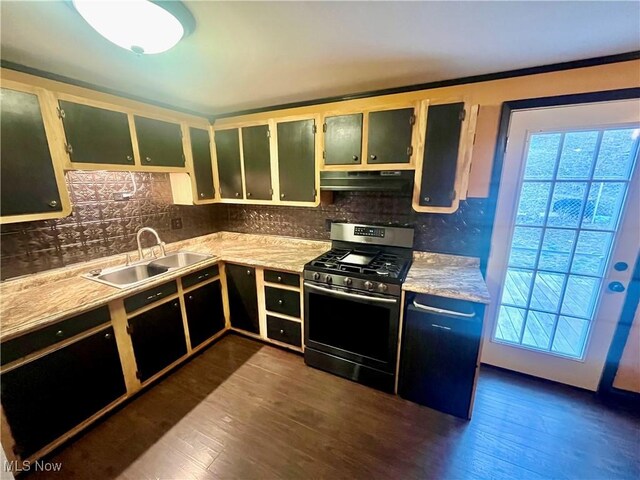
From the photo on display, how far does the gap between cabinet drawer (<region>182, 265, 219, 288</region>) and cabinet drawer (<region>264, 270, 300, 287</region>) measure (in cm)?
55

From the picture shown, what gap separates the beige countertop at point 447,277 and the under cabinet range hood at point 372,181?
653 millimetres

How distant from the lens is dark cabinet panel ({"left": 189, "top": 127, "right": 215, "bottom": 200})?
259 cm

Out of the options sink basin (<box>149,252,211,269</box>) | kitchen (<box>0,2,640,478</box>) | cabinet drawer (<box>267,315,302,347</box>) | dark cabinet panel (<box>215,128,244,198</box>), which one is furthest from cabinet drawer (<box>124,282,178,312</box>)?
dark cabinet panel (<box>215,128,244,198</box>)

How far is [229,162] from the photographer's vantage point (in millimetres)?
2748

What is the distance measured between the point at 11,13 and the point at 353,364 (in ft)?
9.08

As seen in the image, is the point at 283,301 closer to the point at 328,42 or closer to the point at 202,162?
the point at 202,162

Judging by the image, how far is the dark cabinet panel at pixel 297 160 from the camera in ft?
7.59

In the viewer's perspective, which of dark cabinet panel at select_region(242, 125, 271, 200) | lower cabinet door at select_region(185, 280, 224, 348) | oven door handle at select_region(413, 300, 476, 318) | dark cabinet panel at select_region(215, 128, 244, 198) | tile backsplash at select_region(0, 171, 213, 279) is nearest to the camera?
oven door handle at select_region(413, 300, 476, 318)

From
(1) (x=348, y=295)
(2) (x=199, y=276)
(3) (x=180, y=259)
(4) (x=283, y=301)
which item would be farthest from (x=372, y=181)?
(3) (x=180, y=259)

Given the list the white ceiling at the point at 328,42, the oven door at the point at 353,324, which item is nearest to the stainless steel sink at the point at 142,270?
the oven door at the point at 353,324

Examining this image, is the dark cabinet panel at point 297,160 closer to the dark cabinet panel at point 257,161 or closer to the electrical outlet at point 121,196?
the dark cabinet panel at point 257,161

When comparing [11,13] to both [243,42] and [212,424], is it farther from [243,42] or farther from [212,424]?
[212,424]

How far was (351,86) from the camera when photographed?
2.06 metres

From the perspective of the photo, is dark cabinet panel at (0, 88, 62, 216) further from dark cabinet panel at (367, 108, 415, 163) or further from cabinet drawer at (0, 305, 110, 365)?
dark cabinet panel at (367, 108, 415, 163)
